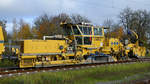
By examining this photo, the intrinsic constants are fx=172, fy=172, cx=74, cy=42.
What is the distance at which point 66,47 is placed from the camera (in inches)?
552

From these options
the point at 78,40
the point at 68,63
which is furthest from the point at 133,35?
the point at 68,63

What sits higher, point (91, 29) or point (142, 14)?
point (142, 14)

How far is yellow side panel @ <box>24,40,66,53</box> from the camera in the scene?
39.7 feet

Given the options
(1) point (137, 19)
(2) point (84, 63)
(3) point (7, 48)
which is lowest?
(2) point (84, 63)

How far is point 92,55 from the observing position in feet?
50.6

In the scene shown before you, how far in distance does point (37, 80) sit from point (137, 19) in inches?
1769

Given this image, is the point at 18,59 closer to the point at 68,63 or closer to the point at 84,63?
the point at 68,63

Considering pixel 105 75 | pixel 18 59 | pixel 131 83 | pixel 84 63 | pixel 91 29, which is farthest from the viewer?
pixel 91 29

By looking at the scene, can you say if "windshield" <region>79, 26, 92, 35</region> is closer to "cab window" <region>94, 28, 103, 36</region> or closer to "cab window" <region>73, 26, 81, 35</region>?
"cab window" <region>73, 26, 81, 35</region>

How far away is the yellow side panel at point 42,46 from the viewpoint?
12.1m

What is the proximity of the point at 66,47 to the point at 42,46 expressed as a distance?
7.07ft

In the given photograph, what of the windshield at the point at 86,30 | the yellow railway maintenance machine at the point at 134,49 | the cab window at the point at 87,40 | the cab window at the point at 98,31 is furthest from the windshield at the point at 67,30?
the yellow railway maintenance machine at the point at 134,49

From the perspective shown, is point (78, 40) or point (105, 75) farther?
point (78, 40)

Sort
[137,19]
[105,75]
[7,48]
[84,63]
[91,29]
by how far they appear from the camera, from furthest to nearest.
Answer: [137,19], [91,29], [84,63], [7,48], [105,75]
